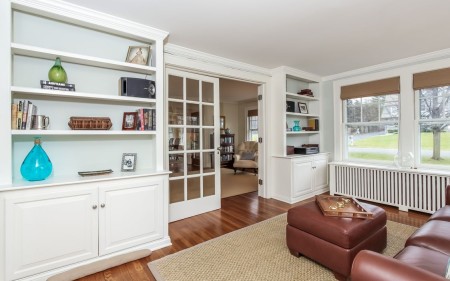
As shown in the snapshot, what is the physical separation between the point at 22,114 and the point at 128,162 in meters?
0.92

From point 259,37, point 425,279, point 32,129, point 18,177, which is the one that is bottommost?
point 425,279

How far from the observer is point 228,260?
198 cm

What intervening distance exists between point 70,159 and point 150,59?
1.27 metres

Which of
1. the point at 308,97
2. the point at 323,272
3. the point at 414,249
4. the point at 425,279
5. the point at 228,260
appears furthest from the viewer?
the point at 308,97

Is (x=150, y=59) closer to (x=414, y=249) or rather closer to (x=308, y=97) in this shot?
(x=414, y=249)

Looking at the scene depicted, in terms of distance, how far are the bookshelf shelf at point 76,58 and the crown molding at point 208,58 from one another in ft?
1.79

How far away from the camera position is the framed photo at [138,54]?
2275 mm

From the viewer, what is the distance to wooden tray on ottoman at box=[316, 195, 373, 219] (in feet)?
5.99

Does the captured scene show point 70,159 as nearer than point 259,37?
Yes

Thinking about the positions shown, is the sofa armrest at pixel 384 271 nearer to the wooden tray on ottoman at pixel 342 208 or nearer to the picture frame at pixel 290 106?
the wooden tray on ottoman at pixel 342 208

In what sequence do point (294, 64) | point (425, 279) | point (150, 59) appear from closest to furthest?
point (425, 279)
point (150, 59)
point (294, 64)

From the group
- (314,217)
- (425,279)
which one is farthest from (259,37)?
(425,279)

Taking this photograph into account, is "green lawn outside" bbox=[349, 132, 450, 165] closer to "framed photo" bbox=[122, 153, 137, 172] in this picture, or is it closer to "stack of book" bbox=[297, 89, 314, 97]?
"stack of book" bbox=[297, 89, 314, 97]

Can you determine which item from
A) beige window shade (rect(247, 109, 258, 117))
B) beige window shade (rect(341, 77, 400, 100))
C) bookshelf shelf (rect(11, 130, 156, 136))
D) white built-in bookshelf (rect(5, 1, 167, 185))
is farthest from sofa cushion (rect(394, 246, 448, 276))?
beige window shade (rect(247, 109, 258, 117))
